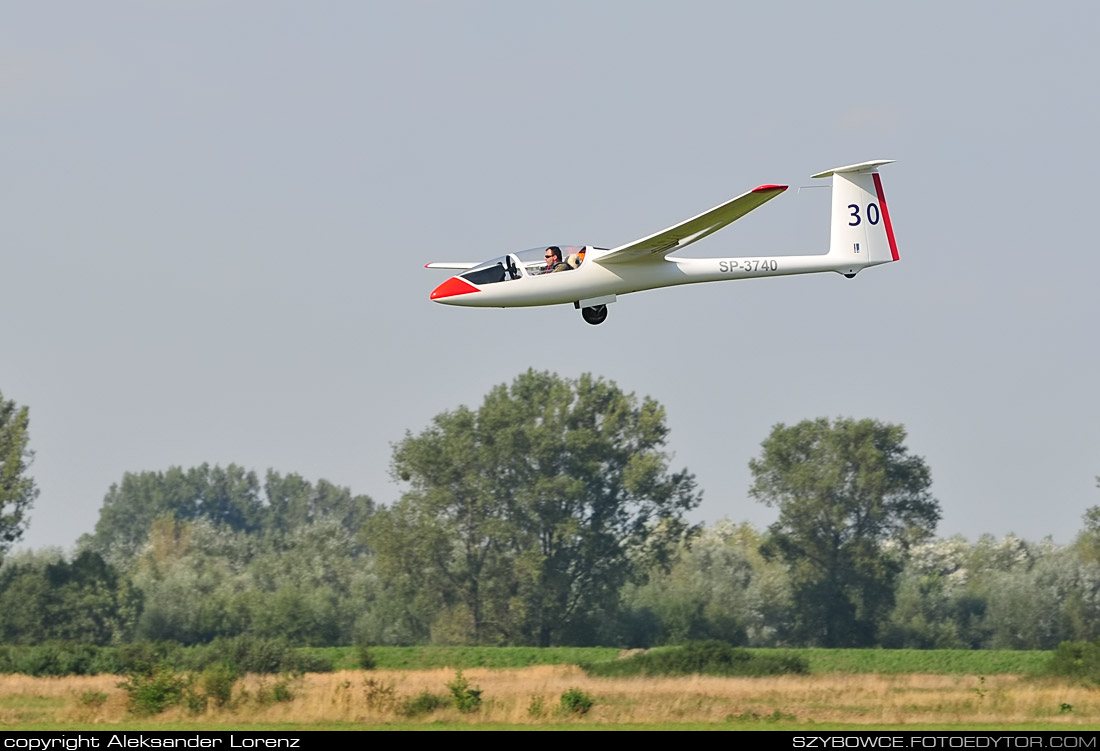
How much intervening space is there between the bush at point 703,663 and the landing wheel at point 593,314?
70.8ft


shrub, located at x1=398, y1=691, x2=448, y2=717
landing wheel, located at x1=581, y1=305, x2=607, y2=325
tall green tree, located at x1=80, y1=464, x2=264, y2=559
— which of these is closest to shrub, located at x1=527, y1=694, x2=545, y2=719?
shrub, located at x1=398, y1=691, x2=448, y2=717

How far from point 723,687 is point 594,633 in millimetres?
25531

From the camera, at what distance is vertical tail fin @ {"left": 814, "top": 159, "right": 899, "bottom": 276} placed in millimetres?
30719

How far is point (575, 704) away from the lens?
31.6 metres

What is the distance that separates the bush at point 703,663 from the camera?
47.4 m

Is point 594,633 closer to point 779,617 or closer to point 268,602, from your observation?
point 779,617

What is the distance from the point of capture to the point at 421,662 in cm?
5544

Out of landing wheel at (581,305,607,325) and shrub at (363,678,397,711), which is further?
shrub at (363,678,397,711)

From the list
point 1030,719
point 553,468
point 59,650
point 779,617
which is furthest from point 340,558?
point 1030,719

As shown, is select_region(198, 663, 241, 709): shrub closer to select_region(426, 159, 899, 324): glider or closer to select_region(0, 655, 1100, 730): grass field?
select_region(0, 655, 1100, 730): grass field

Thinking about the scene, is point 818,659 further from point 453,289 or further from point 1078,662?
point 453,289

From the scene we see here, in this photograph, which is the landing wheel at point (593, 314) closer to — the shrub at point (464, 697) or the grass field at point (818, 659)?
the shrub at point (464, 697)

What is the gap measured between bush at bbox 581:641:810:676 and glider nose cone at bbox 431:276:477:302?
2348 centimetres

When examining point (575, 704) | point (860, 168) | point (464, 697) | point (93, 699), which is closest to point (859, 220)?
point (860, 168)
